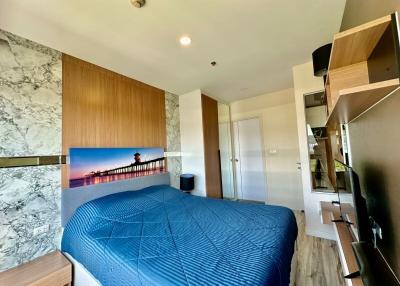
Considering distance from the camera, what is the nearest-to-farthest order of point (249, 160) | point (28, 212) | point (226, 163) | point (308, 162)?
point (28, 212)
point (308, 162)
point (249, 160)
point (226, 163)

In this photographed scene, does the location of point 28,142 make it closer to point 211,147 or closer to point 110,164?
point 110,164

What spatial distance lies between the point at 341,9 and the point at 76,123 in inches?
122

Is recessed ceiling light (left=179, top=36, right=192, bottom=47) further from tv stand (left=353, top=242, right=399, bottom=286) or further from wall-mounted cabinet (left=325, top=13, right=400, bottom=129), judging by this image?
tv stand (left=353, top=242, right=399, bottom=286)

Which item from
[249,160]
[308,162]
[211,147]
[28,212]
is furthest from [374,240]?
[249,160]

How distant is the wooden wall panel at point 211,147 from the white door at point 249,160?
30.8 inches

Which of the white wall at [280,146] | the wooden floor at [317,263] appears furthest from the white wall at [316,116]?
the wooden floor at [317,263]

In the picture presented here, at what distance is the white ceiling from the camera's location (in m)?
1.59

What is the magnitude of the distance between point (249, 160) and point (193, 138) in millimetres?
1722

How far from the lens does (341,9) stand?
1.71 meters

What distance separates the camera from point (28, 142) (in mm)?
1838

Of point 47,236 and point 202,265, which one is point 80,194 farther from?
point 202,265

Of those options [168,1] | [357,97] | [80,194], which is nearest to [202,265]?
[357,97]

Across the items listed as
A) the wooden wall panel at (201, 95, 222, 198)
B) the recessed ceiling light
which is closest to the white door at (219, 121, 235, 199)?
the wooden wall panel at (201, 95, 222, 198)

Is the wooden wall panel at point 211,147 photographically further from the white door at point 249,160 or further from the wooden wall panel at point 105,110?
the wooden wall panel at point 105,110
